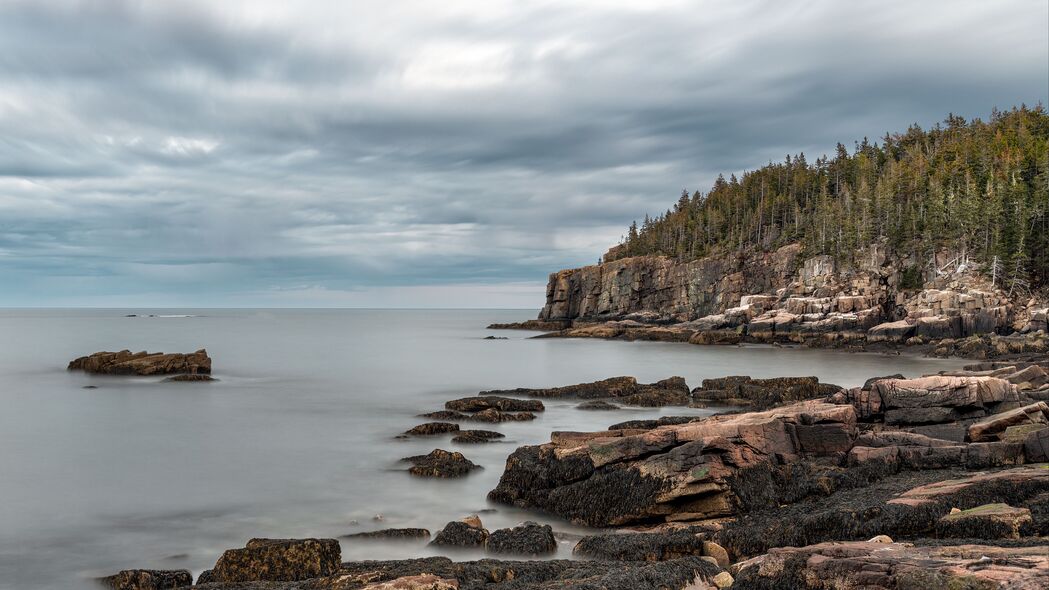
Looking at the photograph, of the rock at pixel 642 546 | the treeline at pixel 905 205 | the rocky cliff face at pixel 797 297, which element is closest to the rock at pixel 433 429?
the rock at pixel 642 546

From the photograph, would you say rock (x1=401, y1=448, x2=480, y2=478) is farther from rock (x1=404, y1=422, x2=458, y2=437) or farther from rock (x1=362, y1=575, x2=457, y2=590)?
rock (x1=362, y1=575, x2=457, y2=590)

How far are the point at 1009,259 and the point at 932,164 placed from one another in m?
40.9

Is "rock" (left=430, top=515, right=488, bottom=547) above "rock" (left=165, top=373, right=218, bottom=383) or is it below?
below

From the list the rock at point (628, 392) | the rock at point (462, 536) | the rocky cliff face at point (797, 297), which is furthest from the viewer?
the rocky cliff face at point (797, 297)

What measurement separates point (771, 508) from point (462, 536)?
619 cm

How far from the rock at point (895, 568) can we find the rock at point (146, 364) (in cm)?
5021

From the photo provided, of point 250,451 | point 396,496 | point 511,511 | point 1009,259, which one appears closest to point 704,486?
point 511,511

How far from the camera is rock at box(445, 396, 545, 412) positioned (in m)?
30.9

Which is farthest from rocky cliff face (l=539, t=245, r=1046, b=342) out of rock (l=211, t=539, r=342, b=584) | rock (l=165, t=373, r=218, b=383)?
rock (l=211, t=539, r=342, b=584)

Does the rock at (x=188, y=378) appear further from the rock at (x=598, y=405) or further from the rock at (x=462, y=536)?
the rock at (x=462, y=536)

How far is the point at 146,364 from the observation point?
48.5 metres

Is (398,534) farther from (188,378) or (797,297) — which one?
(797,297)

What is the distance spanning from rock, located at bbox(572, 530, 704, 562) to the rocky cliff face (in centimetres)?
6222

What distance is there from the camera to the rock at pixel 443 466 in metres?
19.4
